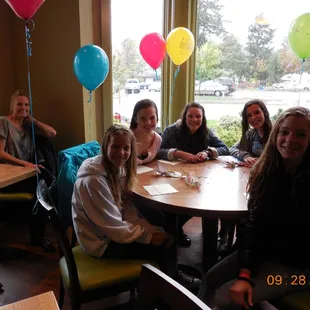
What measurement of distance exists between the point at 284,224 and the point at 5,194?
204 centimetres

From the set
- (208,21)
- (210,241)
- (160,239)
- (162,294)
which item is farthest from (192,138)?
(162,294)

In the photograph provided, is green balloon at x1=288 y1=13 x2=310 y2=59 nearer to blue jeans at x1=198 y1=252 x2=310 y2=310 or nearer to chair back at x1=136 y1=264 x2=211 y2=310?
blue jeans at x1=198 y1=252 x2=310 y2=310

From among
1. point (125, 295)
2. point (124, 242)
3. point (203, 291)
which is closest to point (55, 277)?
point (125, 295)

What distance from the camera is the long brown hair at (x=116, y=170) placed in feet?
5.25

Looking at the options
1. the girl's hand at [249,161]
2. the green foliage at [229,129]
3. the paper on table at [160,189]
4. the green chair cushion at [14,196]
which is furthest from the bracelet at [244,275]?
the green foliage at [229,129]

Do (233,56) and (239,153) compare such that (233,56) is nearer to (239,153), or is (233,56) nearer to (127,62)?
(127,62)

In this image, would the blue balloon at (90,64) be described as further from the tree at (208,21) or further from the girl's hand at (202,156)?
the tree at (208,21)

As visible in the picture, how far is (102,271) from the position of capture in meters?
1.43

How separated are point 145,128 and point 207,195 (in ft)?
2.87

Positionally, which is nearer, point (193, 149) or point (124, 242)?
point (124, 242)

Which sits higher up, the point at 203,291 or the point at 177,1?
the point at 177,1

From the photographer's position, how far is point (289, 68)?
3.32 m

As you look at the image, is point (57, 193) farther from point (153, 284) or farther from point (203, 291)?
point (153, 284)

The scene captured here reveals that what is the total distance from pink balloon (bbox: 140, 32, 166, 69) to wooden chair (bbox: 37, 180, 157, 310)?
6.14ft
